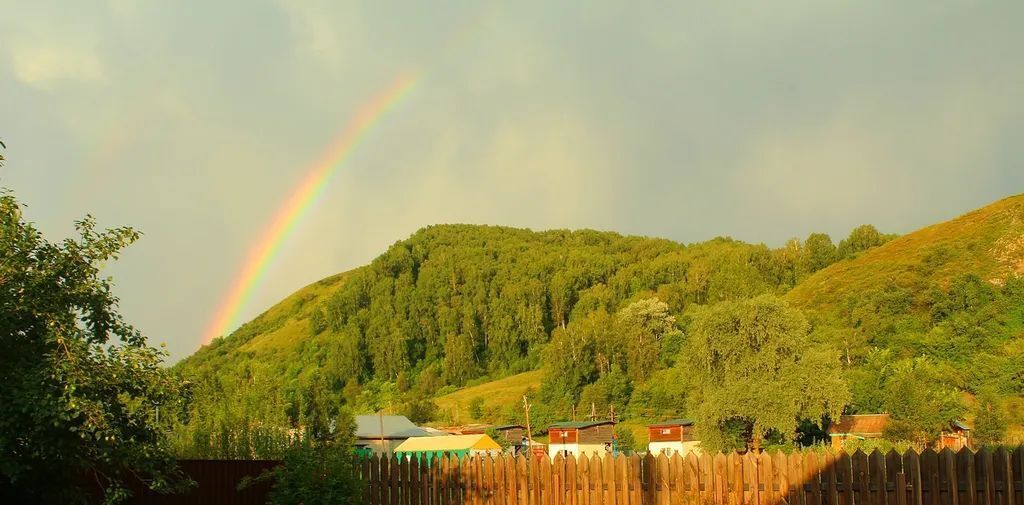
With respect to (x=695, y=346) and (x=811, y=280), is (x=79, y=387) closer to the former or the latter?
(x=695, y=346)

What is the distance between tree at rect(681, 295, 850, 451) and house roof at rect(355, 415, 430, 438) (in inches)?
887

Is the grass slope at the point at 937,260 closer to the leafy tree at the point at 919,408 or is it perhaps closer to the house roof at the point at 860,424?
the house roof at the point at 860,424

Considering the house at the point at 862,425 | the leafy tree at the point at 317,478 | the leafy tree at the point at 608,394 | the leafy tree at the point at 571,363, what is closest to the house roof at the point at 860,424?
the house at the point at 862,425

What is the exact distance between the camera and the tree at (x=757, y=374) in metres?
67.5

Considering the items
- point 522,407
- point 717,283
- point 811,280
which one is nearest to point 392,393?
point 522,407

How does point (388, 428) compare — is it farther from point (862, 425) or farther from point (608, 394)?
point (608, 394)

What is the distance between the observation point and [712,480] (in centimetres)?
1223

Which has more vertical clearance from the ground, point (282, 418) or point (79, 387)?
point (79, 387)

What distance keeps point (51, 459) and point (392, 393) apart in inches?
6088

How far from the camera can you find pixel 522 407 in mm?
142375

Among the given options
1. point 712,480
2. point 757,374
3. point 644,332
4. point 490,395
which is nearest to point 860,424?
point 757,374

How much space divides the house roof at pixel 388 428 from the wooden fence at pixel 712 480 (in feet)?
176

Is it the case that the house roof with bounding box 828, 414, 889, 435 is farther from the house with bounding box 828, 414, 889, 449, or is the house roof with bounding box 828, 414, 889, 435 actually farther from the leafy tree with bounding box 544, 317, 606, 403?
the leafy tree with bounding box 544, 317, 606, 403

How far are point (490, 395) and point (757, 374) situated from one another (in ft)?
308
